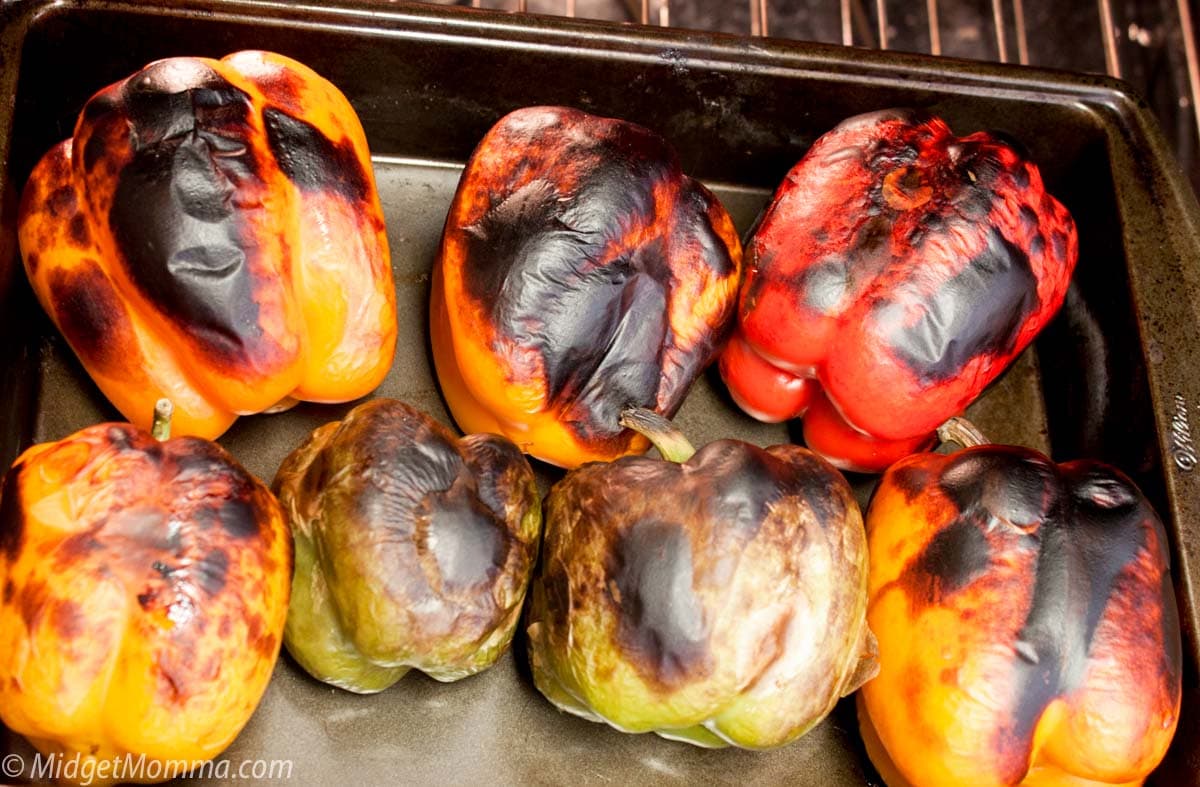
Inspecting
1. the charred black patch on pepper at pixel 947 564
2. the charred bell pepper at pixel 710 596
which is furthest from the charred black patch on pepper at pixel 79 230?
the charred black patch on pepper at pixel 947 564

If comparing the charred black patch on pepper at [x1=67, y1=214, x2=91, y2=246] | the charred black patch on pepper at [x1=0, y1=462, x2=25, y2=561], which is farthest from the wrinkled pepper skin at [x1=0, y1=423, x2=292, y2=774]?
the charred black patch on pepper at [x1=67, y1=214, x2=91, y2=246]

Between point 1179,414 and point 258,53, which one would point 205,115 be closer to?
point 258,53

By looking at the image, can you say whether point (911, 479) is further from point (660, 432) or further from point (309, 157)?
point (309, 157)

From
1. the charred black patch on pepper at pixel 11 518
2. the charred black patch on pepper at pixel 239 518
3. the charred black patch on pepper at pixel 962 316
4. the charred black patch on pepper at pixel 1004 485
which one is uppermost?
the charred black patch on pepper at pixel 962 316

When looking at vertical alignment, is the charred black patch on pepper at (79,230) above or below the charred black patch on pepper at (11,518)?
above

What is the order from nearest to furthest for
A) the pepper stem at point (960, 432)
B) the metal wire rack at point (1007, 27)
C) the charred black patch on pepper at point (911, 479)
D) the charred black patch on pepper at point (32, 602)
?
the charred black patch on pepper at point (32, 602), the charred black patch on pepper at point (911, 479), the pepper stem at point (960, 432), the metal wire rack at point (1007, 27)

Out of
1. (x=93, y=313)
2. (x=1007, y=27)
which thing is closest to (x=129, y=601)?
(x=93, y=313)

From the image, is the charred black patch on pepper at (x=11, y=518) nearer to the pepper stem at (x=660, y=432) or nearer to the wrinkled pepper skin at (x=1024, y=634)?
the pepper stem at (x=660, y=432)

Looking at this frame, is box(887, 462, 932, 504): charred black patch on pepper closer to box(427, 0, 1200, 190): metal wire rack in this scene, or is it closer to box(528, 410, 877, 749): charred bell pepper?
box(528, 410, 877, 749): charred bell pepper

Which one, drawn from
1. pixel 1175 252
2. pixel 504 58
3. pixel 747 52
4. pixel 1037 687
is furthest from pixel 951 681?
pixel 504 58
